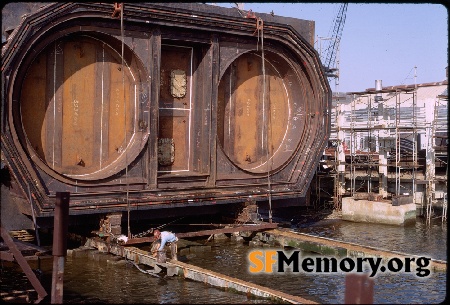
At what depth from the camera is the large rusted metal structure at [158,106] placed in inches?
545

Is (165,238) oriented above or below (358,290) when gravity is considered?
below

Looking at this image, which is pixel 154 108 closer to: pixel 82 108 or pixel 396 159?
pixel 82 108

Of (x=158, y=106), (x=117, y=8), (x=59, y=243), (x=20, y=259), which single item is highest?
(x=117, y=8)

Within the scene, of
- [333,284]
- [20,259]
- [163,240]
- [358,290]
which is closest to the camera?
[358,290]

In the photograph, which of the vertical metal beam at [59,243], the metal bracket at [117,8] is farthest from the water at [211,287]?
the metal bracket at [117,8]

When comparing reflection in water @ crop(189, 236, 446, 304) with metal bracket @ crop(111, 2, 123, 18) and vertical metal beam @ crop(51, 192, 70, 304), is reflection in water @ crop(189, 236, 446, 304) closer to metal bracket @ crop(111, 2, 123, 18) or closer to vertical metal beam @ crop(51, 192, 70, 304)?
vertical metal beam @ crop(51, 192, 70, 304)

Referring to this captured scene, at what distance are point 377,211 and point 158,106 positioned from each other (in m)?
9.71

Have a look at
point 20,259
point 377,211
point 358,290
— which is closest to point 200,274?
point 20,259

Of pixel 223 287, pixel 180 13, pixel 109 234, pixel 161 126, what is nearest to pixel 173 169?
pixel 161 126

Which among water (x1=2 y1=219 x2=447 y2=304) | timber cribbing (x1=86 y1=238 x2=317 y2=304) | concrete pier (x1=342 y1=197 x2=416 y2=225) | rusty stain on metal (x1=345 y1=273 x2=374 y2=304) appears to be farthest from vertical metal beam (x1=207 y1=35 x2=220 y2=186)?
rusty stain on metal (x1=345 y1=273 x2=374 y2=304)

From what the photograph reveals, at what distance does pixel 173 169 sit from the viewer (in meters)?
16.7

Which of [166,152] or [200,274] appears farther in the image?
[166,152]
